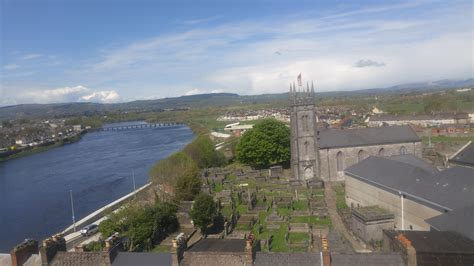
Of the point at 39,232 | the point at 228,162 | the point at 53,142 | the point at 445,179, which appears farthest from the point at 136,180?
the point at 53,142

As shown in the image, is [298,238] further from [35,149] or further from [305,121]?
[35,149]

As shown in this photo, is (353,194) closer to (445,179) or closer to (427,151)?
(445,179)

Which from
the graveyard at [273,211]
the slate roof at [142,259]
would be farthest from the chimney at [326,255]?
the graveyard at [273,211]

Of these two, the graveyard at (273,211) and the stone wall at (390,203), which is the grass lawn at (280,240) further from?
the stone wall at (390,203)

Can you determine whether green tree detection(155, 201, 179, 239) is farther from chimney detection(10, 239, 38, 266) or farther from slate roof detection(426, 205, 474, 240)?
slate roof detection(426, 205, 474, 240)

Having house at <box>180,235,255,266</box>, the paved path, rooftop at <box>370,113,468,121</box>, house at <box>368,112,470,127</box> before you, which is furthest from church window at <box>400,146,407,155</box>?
rooftop at <box>370,113,468,121</box>
